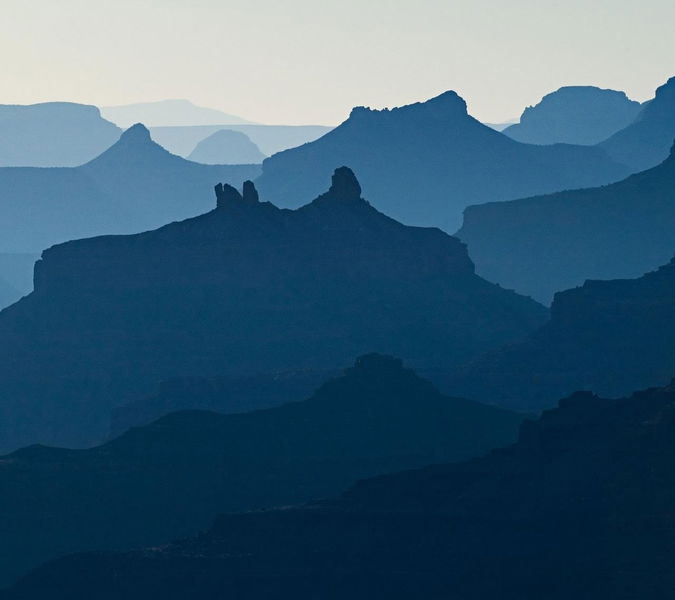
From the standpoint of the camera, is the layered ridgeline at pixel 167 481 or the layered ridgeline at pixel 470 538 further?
the layered ridgeline at pixel 167 481

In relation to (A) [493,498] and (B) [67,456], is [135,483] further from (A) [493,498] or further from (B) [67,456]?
(A) [493,498]

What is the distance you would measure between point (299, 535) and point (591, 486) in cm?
1734

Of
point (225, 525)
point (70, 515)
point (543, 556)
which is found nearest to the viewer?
point (543, 556)

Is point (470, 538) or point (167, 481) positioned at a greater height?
point (167, 481)

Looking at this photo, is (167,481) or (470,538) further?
(167,481)

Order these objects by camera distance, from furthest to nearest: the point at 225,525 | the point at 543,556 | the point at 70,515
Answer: the point at 70,515
the point at 225,525
the point at 543,556

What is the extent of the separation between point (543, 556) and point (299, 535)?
15.8m

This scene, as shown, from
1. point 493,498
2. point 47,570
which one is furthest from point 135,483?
point 493,498

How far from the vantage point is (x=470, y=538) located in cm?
14000

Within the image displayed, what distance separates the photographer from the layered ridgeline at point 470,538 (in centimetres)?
13462

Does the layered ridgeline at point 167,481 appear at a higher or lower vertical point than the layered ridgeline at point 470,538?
higher

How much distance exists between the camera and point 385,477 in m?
152

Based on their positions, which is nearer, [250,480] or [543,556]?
[543,556]

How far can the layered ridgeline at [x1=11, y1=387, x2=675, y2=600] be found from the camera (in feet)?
442
